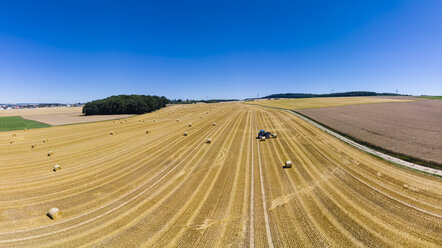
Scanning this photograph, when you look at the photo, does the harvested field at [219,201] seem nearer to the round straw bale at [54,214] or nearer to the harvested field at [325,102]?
the round straw bale at [54,214]

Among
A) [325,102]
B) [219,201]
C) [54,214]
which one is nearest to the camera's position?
[54,214]

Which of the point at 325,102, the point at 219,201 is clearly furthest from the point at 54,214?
the point at 325,102

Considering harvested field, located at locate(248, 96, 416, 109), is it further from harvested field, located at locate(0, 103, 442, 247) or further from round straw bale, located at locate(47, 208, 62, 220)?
round straw bale, located at locate(47, 208, 62, 220)

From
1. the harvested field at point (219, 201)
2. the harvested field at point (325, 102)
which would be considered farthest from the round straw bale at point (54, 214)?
the harvested field at point (325, 102)

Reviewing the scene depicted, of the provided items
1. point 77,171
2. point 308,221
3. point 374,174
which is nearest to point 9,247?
point 77,171

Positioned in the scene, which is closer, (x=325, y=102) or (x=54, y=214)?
(x=54, y=214)

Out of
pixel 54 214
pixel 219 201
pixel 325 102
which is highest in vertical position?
pixel 325 102

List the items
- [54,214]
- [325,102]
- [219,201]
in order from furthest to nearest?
[325,102] < [219,201] < [54,214]

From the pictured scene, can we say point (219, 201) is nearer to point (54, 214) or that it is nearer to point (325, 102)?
point (54, 214)

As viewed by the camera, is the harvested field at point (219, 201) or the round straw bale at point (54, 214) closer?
the harvested field at point (219, 201)

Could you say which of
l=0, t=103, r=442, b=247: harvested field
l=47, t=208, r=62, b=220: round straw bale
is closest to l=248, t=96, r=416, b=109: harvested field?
l=0, t=103, r=442, b=247: harvested field
